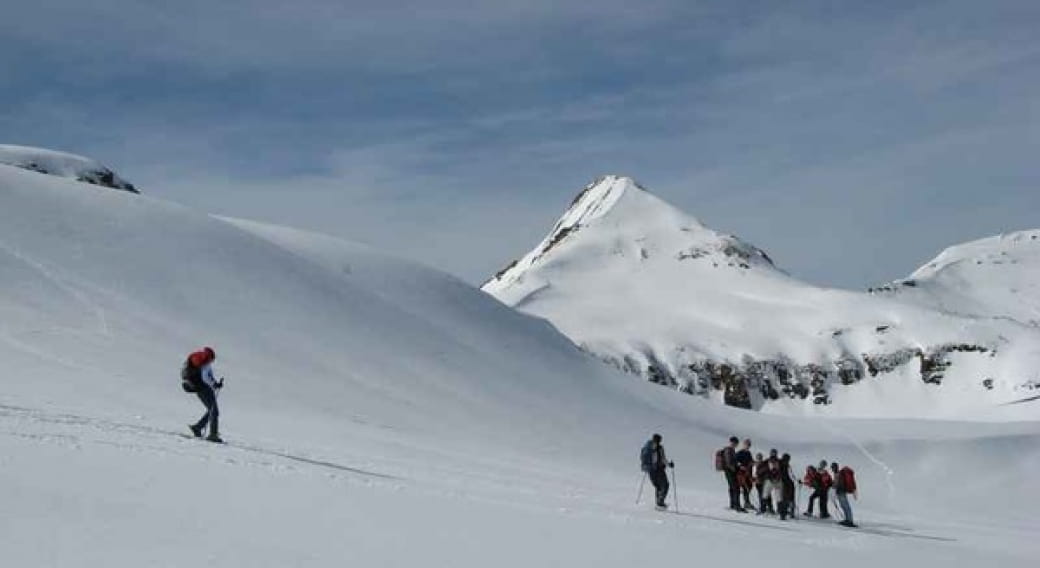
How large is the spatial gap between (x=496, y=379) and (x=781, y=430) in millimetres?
21382

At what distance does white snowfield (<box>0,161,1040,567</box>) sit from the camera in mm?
11031

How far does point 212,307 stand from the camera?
38.2 meters

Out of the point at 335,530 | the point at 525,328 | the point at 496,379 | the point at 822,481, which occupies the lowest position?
the point at 335,530

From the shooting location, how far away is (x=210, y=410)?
1767cm

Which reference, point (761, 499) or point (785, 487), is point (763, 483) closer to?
point (761, 499)

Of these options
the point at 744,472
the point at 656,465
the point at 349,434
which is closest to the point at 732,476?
the point at 744,472

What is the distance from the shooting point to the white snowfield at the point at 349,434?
11.0m

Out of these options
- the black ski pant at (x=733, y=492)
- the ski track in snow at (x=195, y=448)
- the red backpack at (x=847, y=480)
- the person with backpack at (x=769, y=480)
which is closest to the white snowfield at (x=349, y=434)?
the ski track in snow at (x=195, y=448)

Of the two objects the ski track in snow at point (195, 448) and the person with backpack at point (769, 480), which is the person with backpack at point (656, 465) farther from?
the person with backpack at point (769, 480)

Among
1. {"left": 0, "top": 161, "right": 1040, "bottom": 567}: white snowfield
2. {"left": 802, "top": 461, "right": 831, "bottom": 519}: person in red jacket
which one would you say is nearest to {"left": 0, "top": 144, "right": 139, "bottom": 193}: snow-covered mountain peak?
{"left": 0, "top": 161, "right": 1040, "bottom": 567}: white snowfield

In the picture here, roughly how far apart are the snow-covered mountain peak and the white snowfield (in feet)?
253

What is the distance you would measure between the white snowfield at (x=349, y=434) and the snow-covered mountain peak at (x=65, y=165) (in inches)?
3034

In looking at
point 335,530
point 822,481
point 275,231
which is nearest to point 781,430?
point 275,231

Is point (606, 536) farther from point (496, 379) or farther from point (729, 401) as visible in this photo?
point (729, 401)
